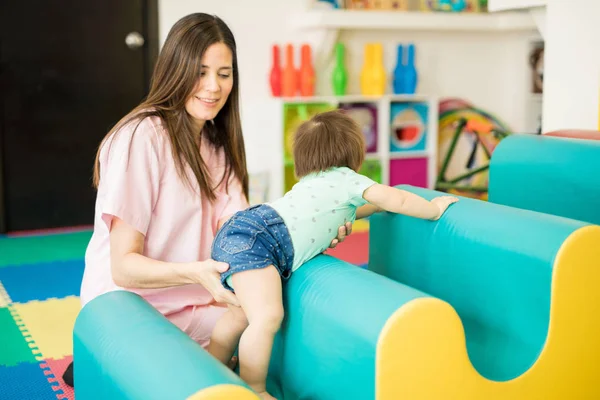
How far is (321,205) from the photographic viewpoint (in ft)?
5.83

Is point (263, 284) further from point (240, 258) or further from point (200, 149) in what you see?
point (200, 149)

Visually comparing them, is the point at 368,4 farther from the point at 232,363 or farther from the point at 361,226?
the point at 232,363

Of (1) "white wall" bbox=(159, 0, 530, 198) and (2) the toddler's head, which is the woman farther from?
(1) "white wall" bbox=(159, 0, 530, 198)

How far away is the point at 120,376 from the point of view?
4.06 ft

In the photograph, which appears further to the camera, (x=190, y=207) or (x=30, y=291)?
(x=30, y=291)

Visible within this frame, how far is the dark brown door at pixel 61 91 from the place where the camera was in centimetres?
448

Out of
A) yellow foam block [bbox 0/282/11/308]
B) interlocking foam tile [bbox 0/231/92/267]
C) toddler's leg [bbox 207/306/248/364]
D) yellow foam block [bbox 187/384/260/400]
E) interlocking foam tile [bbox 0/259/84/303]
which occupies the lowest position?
yellow foam block [bbox 0/282/11/308]

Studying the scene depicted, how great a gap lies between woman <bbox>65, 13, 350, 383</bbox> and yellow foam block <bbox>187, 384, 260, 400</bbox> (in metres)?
0.55

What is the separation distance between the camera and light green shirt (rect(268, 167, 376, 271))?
172 centimetres

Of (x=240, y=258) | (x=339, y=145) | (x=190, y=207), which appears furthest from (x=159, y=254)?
(x=339, y=145)

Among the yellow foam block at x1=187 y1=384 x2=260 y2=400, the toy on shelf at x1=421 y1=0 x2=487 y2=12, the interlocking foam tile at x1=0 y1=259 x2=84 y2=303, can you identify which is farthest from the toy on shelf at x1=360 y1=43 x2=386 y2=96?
the yellow foam block at x1=187 y1=384 x2=260 y2=400

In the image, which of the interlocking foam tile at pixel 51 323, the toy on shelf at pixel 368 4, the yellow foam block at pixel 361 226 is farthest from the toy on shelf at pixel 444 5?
the interlocking foam tile at pixel 51 323

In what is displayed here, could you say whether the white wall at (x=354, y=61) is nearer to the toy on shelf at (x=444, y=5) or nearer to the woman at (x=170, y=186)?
the toy on shelf at (x=444, y=5)

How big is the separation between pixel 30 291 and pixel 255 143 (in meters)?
2.04
